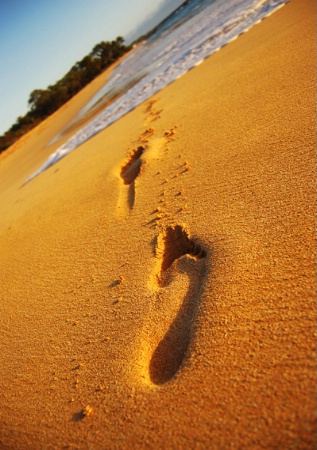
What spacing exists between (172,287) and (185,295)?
9cm

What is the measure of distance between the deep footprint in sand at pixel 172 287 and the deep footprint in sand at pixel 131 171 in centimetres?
63

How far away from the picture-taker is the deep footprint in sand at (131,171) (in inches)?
93.4

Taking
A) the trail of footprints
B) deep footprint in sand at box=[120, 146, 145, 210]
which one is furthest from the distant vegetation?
the trail of footprints

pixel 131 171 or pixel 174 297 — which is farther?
pixel 131 171

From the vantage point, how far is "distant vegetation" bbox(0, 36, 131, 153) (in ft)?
63.7

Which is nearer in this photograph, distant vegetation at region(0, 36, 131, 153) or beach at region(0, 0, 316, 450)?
beach at region(0, 0, 316, 450)

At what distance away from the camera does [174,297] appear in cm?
137

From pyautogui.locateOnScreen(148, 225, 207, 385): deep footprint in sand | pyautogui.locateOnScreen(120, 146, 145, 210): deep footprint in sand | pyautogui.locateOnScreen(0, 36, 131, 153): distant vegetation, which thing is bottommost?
pyautogui.locateOnScreen(0, 36, 131, 153): distant vegetation

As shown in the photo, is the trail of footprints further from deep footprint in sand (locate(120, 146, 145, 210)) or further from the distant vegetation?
A: the distant vegetation

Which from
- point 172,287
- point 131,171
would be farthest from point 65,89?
point 172,287

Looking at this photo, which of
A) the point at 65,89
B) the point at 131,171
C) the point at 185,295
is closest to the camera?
the point at 185,295

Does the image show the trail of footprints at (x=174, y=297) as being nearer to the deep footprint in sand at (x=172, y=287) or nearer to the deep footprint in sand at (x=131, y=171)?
the deep footprint in sand at (x=172, y=287)

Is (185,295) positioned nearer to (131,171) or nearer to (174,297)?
(174,297)

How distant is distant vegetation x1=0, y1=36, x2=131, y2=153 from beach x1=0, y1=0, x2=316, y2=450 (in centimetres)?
1725
